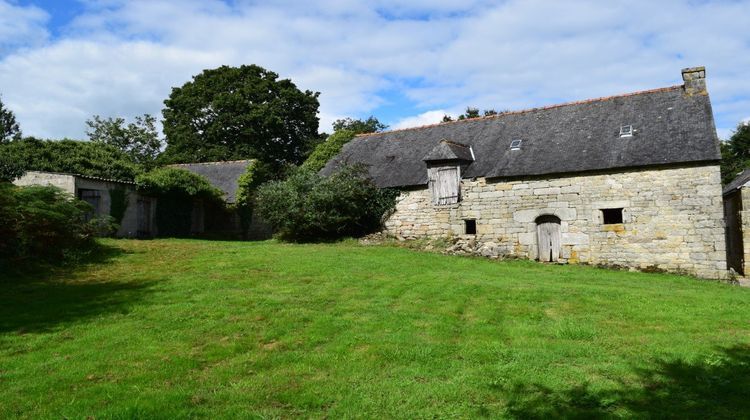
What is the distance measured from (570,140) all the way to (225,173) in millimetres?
18754

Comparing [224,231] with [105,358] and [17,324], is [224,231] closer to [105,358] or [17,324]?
[17,324]

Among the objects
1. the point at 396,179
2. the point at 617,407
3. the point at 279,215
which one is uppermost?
the point at 396,179

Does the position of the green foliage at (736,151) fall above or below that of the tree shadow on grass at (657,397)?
above

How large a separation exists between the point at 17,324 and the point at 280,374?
4529 mm

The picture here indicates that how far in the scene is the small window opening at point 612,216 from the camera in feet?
54.9

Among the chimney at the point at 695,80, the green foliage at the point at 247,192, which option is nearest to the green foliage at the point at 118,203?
the green foliage at the point at 247,192

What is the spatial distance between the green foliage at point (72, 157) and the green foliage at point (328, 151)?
341 inches

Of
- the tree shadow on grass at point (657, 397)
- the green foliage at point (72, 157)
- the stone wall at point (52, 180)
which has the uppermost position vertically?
the green foliage at point (72, 157)

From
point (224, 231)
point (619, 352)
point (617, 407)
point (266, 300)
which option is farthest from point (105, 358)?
point (224, 231)

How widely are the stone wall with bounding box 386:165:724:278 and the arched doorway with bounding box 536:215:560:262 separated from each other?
0.19 metres

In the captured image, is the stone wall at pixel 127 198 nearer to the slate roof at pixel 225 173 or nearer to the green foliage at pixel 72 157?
the green foliage at pixel 72 157

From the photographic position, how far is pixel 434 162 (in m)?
20.2

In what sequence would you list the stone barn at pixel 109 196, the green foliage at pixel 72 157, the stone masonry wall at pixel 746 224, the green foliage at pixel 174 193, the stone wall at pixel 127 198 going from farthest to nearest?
the green foliage at pixel 174 193 → the green foliage at pixel 72 157 → the stone wall at pixel 127 198 → the stone barn at pixel 109 196 → the stone masonry wall at pixel 746 224

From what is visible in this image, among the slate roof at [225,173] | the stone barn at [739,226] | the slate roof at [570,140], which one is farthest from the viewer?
the slate roof at [225,173]
